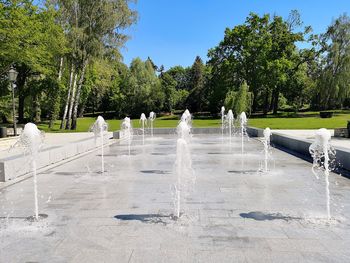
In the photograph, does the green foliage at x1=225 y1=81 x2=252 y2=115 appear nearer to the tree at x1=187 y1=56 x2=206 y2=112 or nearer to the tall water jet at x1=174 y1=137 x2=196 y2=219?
the tree at x1=187 y1=56 x2=206 y2=112

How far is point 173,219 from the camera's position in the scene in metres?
5.42

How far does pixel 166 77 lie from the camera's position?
246 ft

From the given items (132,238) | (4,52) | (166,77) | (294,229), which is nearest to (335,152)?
(294,229)

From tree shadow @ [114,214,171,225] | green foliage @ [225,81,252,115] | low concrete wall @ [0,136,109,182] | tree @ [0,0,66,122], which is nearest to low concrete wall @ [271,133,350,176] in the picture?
tree shadow @ [114,214,171,225]

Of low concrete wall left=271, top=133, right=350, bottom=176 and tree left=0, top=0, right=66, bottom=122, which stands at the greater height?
tree left=0, top=0, right=66, bottom=122

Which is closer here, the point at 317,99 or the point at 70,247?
the point at 70,247

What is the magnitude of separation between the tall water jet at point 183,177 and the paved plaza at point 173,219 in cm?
14

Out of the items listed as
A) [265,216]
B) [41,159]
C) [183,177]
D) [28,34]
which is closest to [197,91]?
[28,34]

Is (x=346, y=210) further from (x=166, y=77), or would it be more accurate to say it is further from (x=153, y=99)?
(x=166, y=77)

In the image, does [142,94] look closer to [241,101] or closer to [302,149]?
[241,101]

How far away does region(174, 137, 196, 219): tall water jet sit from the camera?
5947mm

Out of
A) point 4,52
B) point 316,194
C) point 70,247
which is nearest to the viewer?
point 70,247

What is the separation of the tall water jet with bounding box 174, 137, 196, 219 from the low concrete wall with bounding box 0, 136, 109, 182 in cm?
415

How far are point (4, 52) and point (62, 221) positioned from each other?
18.3 meters
